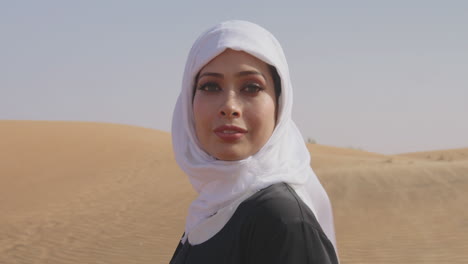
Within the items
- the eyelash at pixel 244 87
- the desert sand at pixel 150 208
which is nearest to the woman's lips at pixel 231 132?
the eyelash at pixel 244 87

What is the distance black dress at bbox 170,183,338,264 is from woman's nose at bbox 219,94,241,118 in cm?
30

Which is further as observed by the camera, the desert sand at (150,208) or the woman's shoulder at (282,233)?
the desert sand at (150,208)

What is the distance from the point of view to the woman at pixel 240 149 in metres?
1.72

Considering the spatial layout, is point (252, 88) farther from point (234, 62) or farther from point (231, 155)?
point (231, 155)

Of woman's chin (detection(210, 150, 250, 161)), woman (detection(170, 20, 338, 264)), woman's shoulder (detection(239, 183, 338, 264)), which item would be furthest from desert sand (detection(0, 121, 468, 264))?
woman's shoulder (detection(239, 183, 338, 264))

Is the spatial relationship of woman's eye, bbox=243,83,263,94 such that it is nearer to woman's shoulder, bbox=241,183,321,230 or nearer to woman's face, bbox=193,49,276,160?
woman's face, bbox=193,49,276,160

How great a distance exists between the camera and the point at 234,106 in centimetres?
188

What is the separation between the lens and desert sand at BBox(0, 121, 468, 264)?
29.3ft

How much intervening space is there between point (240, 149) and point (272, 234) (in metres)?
0.39

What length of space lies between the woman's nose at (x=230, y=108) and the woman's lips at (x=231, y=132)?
0.04 metres

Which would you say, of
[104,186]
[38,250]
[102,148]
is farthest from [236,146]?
[102,148]

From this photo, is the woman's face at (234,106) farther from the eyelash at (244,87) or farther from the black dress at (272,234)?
the black dress at (272,234)

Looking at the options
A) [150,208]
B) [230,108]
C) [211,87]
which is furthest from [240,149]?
[150,208]

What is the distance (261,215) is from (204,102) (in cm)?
52
